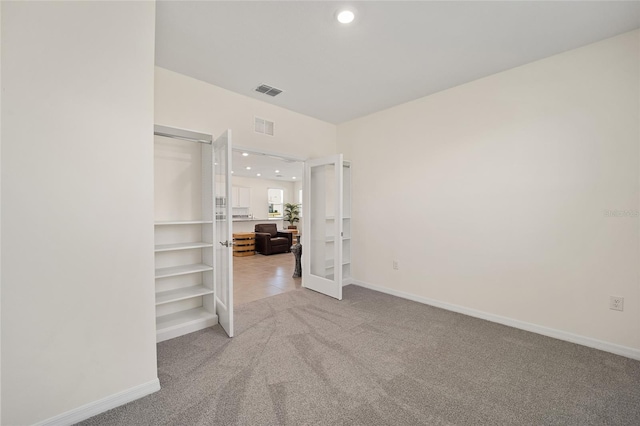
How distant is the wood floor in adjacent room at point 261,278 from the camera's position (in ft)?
13.7

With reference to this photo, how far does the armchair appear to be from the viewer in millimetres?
7807

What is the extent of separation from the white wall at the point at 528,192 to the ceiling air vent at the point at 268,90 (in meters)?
1.72

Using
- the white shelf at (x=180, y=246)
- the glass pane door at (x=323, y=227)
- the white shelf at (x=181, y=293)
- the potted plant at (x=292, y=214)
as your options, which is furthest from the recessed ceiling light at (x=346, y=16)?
the potted plant at (x=292, y=214)

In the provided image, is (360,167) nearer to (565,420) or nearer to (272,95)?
(272,95)

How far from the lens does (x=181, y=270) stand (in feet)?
9.23

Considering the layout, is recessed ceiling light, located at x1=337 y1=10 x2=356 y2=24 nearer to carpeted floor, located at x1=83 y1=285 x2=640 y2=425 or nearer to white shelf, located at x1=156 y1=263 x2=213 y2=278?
white shelf, located at x1=156 y1=263 x2=213 y2=278

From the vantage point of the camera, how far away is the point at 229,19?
7.07 feet

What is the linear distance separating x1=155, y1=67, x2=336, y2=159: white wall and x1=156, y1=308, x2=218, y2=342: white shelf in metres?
2.14

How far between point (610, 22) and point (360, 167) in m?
3.00

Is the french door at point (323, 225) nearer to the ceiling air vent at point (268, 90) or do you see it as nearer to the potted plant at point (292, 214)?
the ceiling air vent at point (268, 90)

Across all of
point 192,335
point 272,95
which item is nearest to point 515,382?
point 192,335

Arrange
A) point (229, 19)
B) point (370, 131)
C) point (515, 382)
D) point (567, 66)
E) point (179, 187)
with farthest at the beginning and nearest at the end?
point (370, 131)
point (179, 187)
point (567, 66)
point (229, 19)
point (515, 382)

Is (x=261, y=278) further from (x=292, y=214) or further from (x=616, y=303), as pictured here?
(x=292, y=214)

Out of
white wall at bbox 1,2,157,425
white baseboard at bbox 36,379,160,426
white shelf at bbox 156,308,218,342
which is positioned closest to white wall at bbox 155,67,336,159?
white wall at bbox 1,2,157,425
